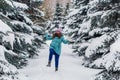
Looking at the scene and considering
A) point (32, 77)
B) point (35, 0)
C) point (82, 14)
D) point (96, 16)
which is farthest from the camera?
point (82, 14)

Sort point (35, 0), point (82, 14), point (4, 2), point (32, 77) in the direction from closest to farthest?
point (4, 2)
point (32, 77)
point (35, 0)
point (82, 14)

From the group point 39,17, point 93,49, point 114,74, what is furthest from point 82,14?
point 114,74

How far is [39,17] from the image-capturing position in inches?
959

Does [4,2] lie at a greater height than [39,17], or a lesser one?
greater

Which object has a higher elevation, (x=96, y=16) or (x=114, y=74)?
(x=96, y=16)

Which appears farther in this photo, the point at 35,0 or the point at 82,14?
the point at 82,14

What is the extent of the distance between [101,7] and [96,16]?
1.89 m

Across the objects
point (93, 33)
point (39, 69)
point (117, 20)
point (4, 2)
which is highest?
point (4, 2)

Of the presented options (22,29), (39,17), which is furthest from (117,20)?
(39,17)

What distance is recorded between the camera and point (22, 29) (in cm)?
1698

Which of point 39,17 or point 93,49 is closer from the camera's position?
point 93,49

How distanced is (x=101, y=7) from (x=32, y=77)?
5.37m

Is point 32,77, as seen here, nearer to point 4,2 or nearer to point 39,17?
point 4,2

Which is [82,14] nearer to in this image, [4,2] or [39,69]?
[39,69]
